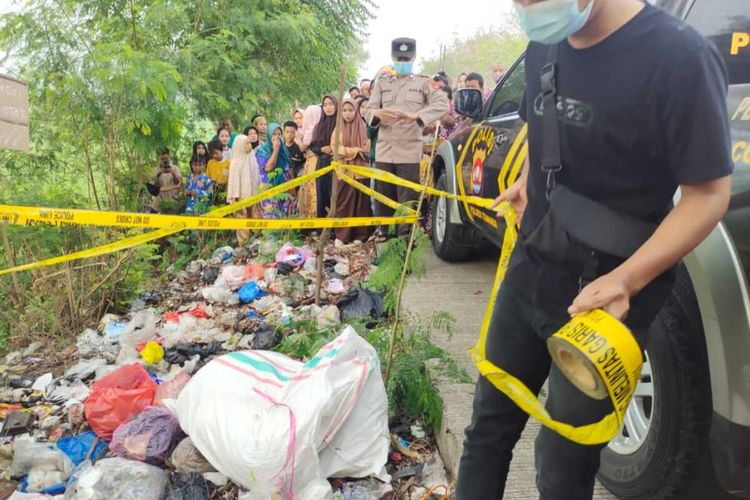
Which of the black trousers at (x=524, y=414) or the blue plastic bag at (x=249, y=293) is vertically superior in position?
the black trousers at (x=524, y=414)

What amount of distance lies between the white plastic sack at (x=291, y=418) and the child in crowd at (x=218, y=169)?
18.8 ft

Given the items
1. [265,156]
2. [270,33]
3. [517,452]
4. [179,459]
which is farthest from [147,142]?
[517,452]

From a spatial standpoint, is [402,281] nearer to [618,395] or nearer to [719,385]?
[719,385]

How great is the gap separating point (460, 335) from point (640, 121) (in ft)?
8.34

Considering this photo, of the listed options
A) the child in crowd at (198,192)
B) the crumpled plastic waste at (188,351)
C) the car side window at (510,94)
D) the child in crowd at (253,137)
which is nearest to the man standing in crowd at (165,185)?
the child in crowd at (198,192)

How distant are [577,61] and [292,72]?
1147 cm

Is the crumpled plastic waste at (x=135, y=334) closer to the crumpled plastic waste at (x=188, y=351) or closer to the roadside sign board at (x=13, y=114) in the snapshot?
the crumpled plastic waste at (x=188, y=351)

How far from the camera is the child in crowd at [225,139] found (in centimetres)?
831

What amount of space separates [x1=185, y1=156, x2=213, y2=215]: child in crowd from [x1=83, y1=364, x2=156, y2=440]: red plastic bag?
4.76 metres

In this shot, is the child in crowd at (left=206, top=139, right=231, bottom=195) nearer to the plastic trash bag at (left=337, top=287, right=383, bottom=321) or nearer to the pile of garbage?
the plastic trash bag at (left=337, top=287, right=383, bottom=321)

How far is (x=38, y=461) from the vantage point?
2.66 meters

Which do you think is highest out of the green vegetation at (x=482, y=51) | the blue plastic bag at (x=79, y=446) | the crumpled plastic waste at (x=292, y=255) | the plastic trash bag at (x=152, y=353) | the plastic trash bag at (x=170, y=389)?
the green vegetation at (x=482, y=51)

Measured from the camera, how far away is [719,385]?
1.58 metres

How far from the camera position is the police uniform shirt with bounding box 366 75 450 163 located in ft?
17.7
